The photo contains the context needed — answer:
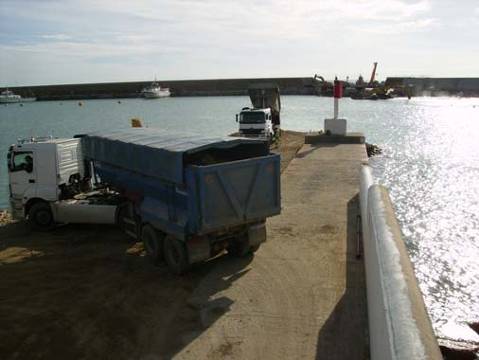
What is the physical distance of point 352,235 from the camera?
12.2 m

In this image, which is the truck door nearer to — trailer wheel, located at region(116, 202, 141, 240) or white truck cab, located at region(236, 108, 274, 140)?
trailer wheel, located at region(116, 202, 141, 240)

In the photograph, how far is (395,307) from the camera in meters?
5.31

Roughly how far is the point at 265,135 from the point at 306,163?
7541 mm

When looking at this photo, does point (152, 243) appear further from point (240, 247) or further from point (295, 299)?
point (295, 299)

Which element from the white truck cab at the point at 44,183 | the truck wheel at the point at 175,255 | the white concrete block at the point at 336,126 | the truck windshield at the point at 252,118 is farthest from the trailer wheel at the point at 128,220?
the white concrete block at the point at 336,126

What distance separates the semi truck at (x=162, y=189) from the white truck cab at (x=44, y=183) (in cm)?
3

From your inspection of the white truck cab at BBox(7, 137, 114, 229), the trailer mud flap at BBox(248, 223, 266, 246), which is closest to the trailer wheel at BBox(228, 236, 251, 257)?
the trailer mud flap at BBox(248, 223, 266, 246)

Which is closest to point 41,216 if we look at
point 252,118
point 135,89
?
point 252,118

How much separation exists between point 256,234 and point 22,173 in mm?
7552

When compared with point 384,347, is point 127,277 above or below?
below

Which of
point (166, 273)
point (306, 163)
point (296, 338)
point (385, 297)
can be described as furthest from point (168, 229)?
point (306, 163)

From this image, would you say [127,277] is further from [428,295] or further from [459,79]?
[459,79]

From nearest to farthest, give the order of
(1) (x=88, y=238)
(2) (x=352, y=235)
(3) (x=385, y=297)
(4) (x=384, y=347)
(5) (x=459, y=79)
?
(4) (x=384, y=347) → (3) (x=385, y=297) → (2) (x=352, y=235) → (1) (x=88, y=238) → (5) (x=459, y=79)

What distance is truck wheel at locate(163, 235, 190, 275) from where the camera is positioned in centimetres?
998
